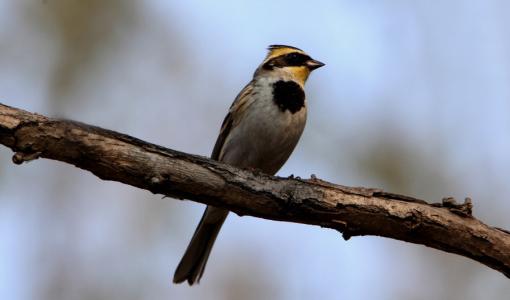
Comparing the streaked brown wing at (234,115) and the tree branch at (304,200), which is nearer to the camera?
the tree branch at (304,200)

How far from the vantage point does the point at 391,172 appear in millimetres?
9859

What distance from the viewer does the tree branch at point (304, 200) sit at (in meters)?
4.86

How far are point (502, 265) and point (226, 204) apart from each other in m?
2.00

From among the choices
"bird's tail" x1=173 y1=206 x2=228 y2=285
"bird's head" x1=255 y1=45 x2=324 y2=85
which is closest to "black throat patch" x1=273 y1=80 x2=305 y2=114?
"bird's head" x1=255 y1=45 x2=324 y2=85

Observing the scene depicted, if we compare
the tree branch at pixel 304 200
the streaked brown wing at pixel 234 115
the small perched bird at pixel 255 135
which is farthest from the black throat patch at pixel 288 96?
the tree branch at pixel 304 200

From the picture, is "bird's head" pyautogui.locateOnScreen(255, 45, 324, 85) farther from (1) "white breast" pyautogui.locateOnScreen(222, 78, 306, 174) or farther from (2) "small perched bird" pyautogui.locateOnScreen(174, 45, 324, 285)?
(1) "white breast" pyautogui.locateOnScreen(222, 78, 306, 174)

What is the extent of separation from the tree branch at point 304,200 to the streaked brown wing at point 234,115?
1.83 metres

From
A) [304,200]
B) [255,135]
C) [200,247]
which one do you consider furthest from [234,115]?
[304,200]

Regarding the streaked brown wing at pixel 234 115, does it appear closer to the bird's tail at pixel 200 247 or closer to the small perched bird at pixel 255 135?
the small perched bird at pixel 255 135

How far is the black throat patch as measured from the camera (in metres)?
6.96

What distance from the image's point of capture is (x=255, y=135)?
6.83m

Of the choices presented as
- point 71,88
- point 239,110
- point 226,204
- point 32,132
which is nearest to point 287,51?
point 239,110

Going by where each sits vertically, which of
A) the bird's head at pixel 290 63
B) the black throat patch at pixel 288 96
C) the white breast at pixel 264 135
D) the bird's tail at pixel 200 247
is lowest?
the bird's tail at pixel 200 247

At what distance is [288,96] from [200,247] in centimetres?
170
